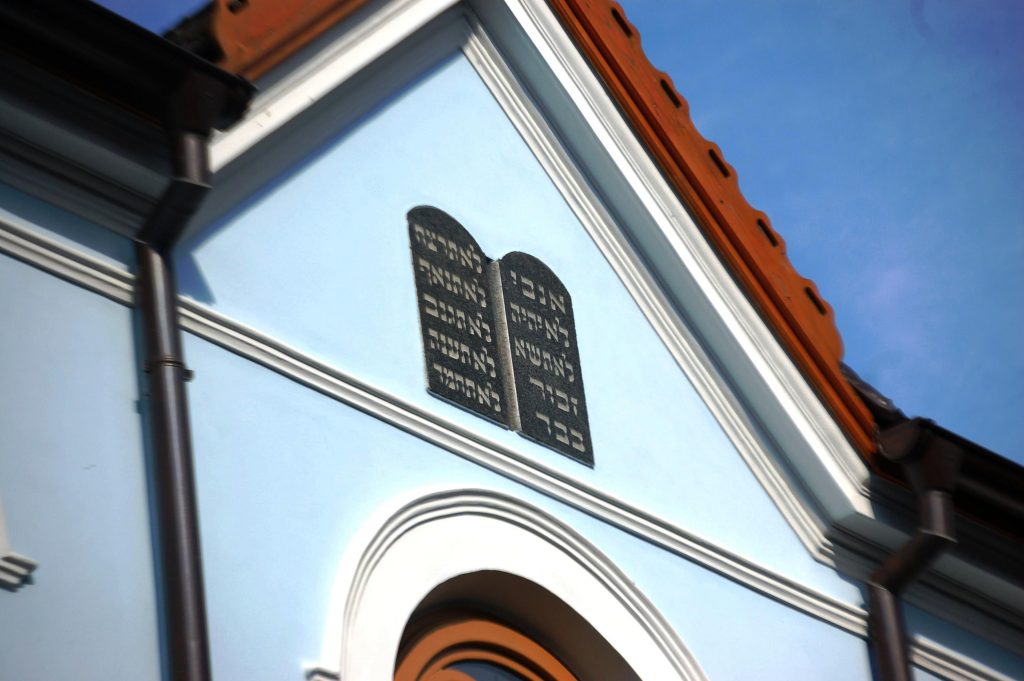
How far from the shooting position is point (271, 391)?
5.84m

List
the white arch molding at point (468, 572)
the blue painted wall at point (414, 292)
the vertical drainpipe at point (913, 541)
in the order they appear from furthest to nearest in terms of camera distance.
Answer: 1. the vertical drainpipe at point (913, 541)
2. the blue painted wall at point (414, 292)
3. the white arch molding at point (468, 572)

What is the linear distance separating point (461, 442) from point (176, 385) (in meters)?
1.35

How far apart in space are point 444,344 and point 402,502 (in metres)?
0.78

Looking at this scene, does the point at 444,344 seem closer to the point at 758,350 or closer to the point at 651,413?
the point at 651,413

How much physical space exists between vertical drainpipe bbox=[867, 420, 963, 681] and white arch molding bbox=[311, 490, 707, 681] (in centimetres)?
120

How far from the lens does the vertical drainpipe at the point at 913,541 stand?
7.62 meters

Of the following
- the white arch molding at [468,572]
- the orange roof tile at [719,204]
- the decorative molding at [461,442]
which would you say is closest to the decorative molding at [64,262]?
the decorative molding at [461,442]

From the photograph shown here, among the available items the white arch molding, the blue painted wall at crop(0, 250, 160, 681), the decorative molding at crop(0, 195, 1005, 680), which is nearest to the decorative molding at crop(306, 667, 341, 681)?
the white arch molding

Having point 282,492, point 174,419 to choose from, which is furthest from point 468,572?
point 174,419

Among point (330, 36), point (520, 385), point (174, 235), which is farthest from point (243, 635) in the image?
point (330, 36)

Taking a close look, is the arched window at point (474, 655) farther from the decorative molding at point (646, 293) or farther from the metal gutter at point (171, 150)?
the decorative molding at point (646, 293)

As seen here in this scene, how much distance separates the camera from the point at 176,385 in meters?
5.39

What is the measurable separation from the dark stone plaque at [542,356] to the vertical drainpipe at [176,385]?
5.44ft

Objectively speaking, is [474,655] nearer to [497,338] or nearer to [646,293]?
[497,338]
